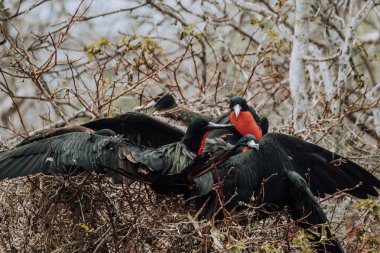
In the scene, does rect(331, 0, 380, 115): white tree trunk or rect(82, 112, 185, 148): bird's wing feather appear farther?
rect(331, 0, 380, 115): white tree trunk

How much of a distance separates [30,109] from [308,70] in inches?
201

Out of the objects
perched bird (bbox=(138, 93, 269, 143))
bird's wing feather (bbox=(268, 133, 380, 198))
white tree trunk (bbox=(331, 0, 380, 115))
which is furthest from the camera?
white tree trunk (bbox=(331, 0, 380, 115))

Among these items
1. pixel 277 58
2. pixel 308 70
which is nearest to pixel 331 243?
pixel 308 70

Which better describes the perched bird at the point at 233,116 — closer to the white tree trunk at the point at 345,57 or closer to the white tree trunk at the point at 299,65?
the white tree trunk at the point at 299,65

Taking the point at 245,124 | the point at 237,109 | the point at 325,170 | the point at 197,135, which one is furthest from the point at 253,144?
the point at 245,124

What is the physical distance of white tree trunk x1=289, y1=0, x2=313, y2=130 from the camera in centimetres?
748

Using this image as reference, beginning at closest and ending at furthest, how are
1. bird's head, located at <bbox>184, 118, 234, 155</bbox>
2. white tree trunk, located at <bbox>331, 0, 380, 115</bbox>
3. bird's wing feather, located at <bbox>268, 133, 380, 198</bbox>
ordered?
bird's head, located at <bbox>184, 118, 234, 155</bbox>, bird's wing feather, located at <bbox>268, 133, 380, 198</bbox>, white tree trunk, located at <bbox>331, 0, 380, 115</bbox>

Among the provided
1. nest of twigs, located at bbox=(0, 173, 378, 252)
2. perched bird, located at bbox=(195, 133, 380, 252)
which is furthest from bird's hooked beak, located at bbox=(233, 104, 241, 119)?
nest of twigs, located at bbox=(0, 173, 378, 252)

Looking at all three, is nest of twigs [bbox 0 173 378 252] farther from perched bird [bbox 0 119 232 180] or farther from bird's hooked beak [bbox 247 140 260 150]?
bird's hooked beak [bbox 247 140 260 150]

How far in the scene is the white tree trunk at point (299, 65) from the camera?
294 inches

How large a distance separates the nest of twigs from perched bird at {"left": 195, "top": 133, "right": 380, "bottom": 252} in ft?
0.60

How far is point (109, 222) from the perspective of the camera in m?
5.71

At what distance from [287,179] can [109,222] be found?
1.45 metres

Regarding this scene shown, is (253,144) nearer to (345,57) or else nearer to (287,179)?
(287,179)
